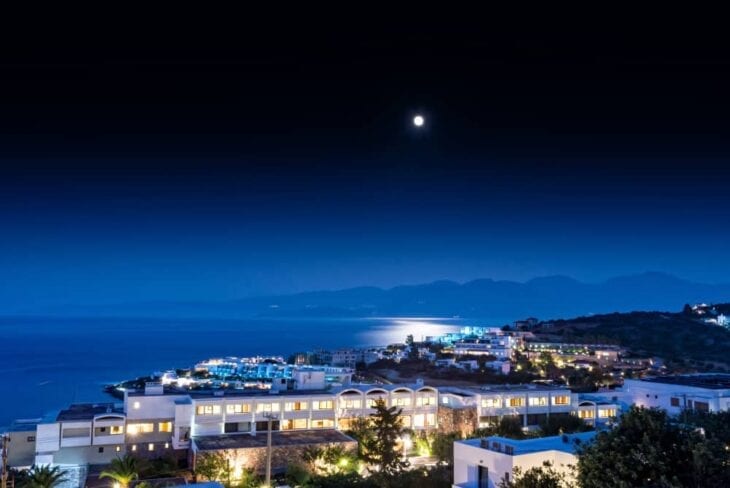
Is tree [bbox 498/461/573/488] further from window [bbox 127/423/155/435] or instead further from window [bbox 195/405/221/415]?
window [bbox 127/423/155/435]

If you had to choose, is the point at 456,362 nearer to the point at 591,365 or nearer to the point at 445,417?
the point at 591,365

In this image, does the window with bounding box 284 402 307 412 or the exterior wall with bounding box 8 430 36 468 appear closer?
the exterior wall with bounding box 8 430 36 468

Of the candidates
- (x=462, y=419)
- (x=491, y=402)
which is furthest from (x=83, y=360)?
(x=491, y=402)

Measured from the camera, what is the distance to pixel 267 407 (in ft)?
96.3

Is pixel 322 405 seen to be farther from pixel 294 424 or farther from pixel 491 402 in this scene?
pixel 491 402

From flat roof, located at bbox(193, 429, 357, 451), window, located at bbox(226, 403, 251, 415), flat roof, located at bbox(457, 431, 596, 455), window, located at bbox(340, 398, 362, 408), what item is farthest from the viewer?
window, located at bbox(340, 398, 362, 408)

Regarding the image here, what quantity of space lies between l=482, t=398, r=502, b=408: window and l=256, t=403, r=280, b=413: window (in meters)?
10.8

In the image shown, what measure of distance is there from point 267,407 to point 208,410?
110 inches

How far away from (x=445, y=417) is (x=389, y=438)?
8538mm

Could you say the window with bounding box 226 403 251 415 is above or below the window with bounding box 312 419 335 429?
above

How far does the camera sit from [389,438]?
24.5m

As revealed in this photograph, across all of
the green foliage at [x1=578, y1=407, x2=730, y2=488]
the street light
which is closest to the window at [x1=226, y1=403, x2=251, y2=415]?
the street light

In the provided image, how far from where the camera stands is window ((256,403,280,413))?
2920cm

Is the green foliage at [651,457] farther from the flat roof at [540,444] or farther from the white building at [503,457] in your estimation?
the flat roof at [540,444]
